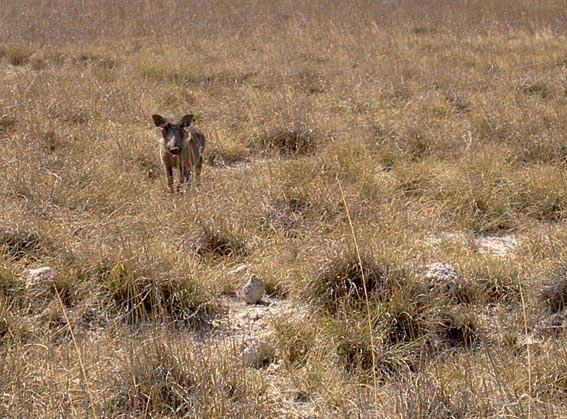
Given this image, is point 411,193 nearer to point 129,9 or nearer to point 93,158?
point 93,158

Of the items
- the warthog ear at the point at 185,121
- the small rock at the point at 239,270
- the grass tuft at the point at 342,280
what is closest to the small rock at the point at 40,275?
the small rock at the point at 239,270

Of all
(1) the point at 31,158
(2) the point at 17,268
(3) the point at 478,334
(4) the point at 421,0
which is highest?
(4) the point at 421,0

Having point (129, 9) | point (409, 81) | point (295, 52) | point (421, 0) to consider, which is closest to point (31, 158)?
point (409, 81)

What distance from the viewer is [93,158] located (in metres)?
6.54

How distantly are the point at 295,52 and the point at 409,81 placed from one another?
237cm

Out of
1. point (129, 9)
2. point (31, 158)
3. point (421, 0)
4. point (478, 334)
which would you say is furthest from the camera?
point (421, 0)

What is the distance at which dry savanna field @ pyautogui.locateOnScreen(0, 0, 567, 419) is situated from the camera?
10.4 ft

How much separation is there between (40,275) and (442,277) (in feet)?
7.42

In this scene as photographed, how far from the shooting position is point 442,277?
412cm

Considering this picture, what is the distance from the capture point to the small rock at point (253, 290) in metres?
4.23

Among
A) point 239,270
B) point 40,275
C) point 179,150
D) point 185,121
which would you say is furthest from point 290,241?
point 185,121

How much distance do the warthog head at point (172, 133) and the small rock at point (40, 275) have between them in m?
1.97

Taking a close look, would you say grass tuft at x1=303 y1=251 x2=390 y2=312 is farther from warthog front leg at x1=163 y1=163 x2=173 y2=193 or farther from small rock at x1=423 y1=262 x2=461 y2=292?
warthog front leg at x1=163 y1=163 x2=173 y2=193

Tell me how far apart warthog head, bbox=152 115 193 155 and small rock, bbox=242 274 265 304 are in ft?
6.64
